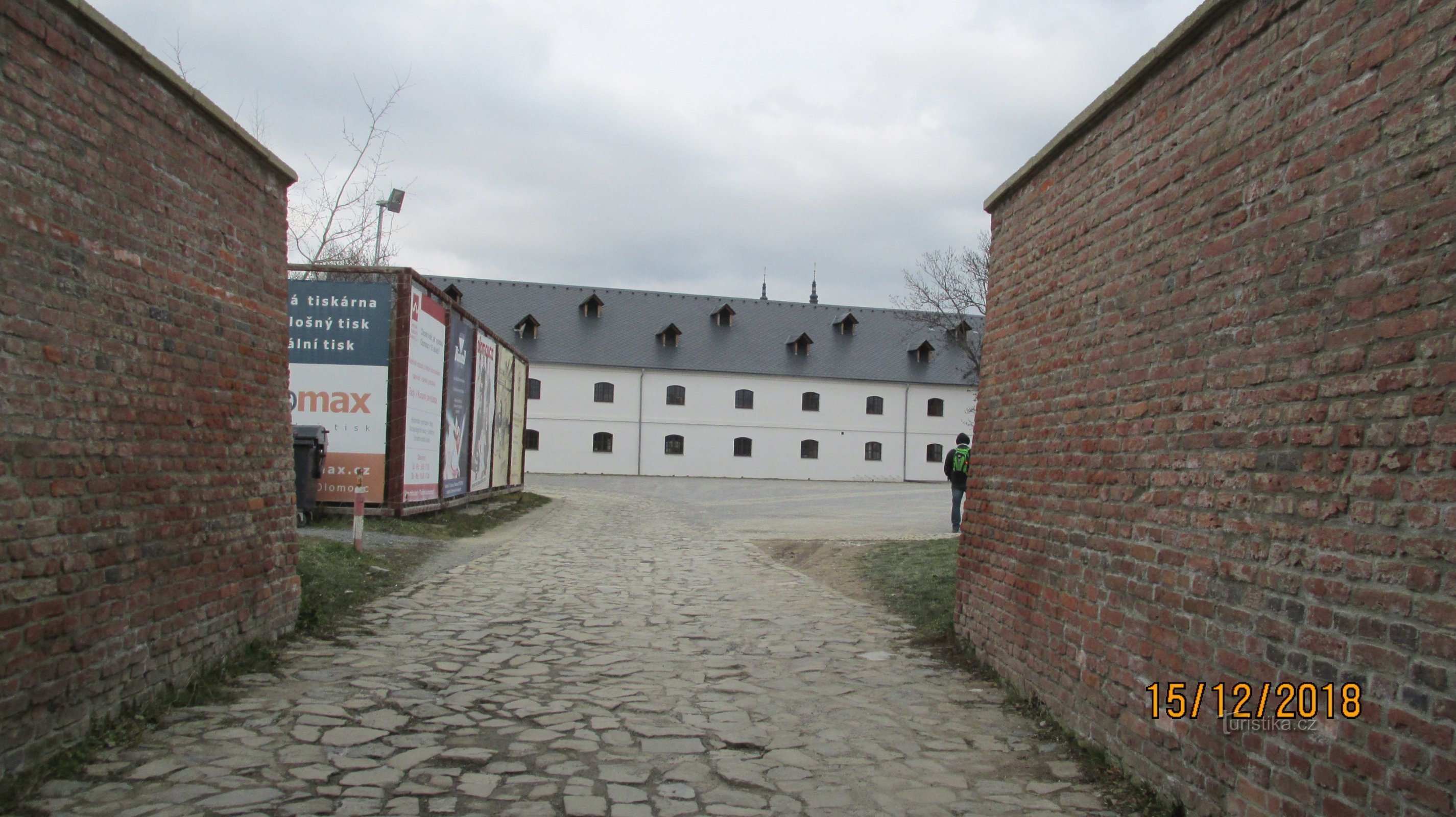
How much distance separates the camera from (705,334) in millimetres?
50438

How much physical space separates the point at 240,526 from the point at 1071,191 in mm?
5189

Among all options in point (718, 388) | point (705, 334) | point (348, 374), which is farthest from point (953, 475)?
point (705, 334)

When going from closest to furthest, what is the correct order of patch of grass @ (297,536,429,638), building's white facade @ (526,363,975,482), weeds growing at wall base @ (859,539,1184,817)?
weeds growing at wall base @ (859,539,1184,817)
patch of grass @ (297,536,429,638)
building's white facade @ (526,363,975,482)

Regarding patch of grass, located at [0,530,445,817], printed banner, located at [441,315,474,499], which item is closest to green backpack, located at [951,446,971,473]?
printed banner, located at [441,315,474,499]

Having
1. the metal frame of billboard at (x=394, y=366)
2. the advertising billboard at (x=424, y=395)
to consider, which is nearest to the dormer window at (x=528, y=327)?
the advertising billboard at (x=424, y=395)

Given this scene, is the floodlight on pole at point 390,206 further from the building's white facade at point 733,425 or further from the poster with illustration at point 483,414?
the building's white facade at point 733,425

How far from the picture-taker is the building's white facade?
47000 mm

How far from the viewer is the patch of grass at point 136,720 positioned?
3.61 m

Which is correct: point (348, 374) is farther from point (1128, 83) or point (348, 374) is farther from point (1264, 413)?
point (1264, 413)

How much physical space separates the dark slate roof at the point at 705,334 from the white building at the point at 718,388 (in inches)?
3.2

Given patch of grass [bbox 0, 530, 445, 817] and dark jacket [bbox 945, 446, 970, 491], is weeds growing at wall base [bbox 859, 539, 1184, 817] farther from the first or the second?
patch of grass [bbox 0, 530, 445, 817]

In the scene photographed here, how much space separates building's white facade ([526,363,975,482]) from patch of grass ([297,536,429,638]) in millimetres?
36065

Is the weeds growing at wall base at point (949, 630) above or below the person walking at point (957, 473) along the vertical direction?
below
